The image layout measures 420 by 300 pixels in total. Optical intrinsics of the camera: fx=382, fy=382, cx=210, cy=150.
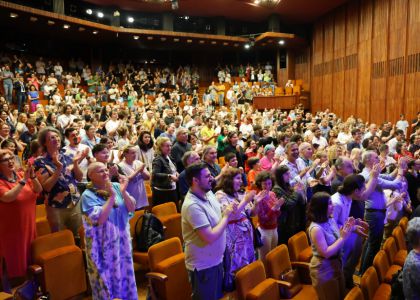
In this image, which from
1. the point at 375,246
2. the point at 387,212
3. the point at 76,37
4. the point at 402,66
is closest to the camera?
the point at 375,246

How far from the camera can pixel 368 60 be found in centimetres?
1179

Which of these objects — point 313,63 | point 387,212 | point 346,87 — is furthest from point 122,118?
point 313,63

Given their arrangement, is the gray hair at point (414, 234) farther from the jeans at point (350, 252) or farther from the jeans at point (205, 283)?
the jeans at point (205, 283)

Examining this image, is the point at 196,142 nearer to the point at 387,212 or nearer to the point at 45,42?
the point at 387,212

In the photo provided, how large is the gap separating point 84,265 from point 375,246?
2.47 metres

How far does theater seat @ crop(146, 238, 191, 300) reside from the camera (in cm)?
245

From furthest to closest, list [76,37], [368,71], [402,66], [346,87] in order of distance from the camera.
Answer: [76,37] → [346,87] → [368,71] → [402,66]

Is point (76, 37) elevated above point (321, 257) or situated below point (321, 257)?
above

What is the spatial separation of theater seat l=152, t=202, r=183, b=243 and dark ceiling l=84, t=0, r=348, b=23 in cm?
1069

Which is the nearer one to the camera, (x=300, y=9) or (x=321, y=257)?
(x=321, y=257)

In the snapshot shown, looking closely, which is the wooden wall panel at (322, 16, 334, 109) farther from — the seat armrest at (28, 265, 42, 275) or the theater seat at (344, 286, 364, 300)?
the seat armrest at (28, 265, 42, 275)

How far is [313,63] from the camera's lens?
14875mm

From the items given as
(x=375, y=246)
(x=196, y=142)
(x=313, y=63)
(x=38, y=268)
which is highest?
(x=313, y=63)

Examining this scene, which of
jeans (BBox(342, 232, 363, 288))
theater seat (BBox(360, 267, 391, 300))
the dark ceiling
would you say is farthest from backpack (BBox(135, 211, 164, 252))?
the dark ceiling
